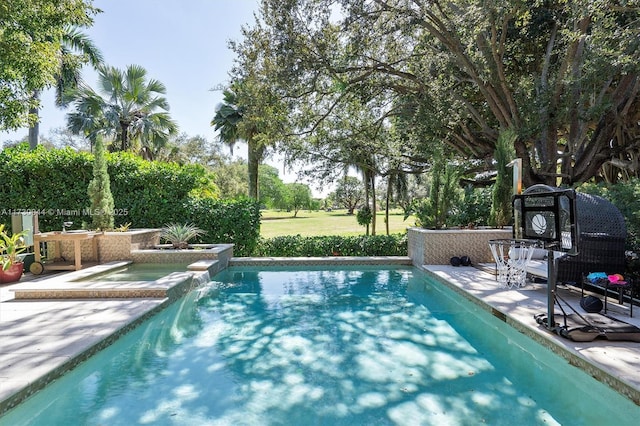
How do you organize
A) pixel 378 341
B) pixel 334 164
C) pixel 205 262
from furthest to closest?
pixel 334 164
pixel 205 262
pixel 378 341

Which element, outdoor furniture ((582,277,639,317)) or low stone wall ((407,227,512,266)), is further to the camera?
low stone wall ((407,227,512,266))

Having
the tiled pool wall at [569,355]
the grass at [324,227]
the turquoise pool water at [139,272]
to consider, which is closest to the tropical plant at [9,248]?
the turquoise pool water at [139,272]

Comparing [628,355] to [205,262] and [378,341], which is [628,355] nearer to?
[378,341]

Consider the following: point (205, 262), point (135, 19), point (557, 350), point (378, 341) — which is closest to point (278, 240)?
point (205, 262)

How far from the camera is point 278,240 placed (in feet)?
35.0

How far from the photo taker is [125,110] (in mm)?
17328

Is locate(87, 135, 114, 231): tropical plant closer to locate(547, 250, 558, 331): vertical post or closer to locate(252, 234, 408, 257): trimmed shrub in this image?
locate(252, 234, 408, 257): trimmed shrub

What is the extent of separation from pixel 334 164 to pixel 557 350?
584 inches

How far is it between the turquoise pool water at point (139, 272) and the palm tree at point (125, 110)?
11194 mm

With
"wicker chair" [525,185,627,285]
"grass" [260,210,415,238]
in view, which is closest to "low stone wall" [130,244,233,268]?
"grass" [260,210,415,238]

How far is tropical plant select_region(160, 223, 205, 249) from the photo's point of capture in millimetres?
9586

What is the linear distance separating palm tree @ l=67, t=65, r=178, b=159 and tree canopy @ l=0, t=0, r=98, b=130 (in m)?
9.75

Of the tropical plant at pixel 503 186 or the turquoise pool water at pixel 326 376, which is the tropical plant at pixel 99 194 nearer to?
the turquoise pool water at pixel 326 376

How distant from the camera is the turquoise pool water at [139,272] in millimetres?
7190
